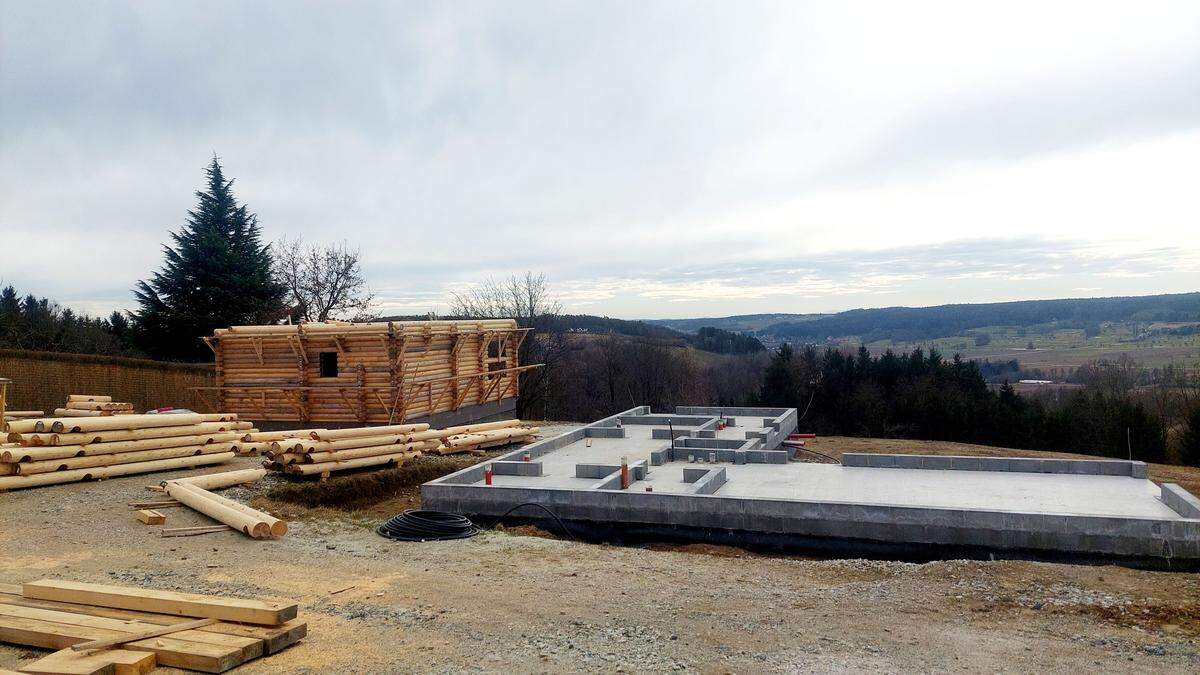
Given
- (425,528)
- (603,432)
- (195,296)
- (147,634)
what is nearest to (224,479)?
(425,528)

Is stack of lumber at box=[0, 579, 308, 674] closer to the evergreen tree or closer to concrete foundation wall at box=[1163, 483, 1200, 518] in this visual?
concrete foundation wall at box=[1163, 483, 1200, 518]

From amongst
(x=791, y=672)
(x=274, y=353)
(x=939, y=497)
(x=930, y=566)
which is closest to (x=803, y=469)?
(x=939, y=497)

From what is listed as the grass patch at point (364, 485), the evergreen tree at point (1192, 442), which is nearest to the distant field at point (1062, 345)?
the evergreen tree at point (1192, 442)

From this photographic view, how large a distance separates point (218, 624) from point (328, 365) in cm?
1515

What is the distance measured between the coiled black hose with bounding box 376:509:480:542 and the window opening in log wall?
10.3 m

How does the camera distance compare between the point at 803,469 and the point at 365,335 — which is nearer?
the point at 803,469

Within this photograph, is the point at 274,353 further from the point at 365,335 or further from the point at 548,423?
the point at 548,423

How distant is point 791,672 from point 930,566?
414cm

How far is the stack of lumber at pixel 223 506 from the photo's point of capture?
378 inches

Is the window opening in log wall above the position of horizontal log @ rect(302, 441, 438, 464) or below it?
above

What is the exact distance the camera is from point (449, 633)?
6254 mm

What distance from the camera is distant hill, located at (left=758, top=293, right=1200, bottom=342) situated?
273ft

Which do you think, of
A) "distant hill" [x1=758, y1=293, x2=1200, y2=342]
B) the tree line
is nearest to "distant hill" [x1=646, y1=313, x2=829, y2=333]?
"distant hill" [x1=758, y1=293, x2=1200, y2=342]

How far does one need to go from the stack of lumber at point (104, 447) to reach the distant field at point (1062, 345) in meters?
61.6
